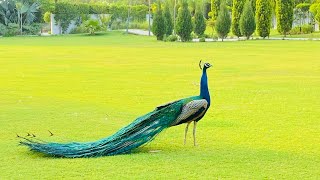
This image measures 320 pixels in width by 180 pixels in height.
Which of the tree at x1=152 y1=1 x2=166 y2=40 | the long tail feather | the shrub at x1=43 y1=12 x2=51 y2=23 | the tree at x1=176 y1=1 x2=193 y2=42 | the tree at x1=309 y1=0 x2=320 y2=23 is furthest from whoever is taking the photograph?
the shrub at x1=43 y1=12 x2=51 y2=23

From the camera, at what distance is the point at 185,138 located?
9.91 metres

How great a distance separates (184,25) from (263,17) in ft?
22.1

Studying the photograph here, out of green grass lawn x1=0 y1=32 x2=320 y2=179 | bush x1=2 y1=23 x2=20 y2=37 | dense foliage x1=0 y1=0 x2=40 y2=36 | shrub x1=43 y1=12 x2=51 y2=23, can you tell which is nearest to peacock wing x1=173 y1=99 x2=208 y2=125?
green grass lawn x1=0 y1=32 x2=320 y2=179

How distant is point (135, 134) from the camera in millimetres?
9102

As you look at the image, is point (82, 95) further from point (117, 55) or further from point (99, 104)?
point (117, 55)

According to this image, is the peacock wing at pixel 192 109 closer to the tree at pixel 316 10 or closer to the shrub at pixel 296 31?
the tree at pixel 316 10

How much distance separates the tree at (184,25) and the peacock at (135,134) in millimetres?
42729

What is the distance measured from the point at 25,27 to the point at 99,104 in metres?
56.4

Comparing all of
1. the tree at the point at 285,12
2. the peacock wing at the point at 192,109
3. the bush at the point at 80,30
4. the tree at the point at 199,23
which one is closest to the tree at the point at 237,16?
the tree at the point at 199,23

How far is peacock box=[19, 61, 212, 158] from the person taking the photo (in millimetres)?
8883

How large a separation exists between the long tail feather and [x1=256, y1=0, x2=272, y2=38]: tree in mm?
45178

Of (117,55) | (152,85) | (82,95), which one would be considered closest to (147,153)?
(82,95)

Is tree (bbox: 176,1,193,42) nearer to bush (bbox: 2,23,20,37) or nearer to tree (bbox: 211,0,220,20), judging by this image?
tree (bbox: 211,0,220,20)

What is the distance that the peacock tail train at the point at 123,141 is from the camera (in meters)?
8.86
